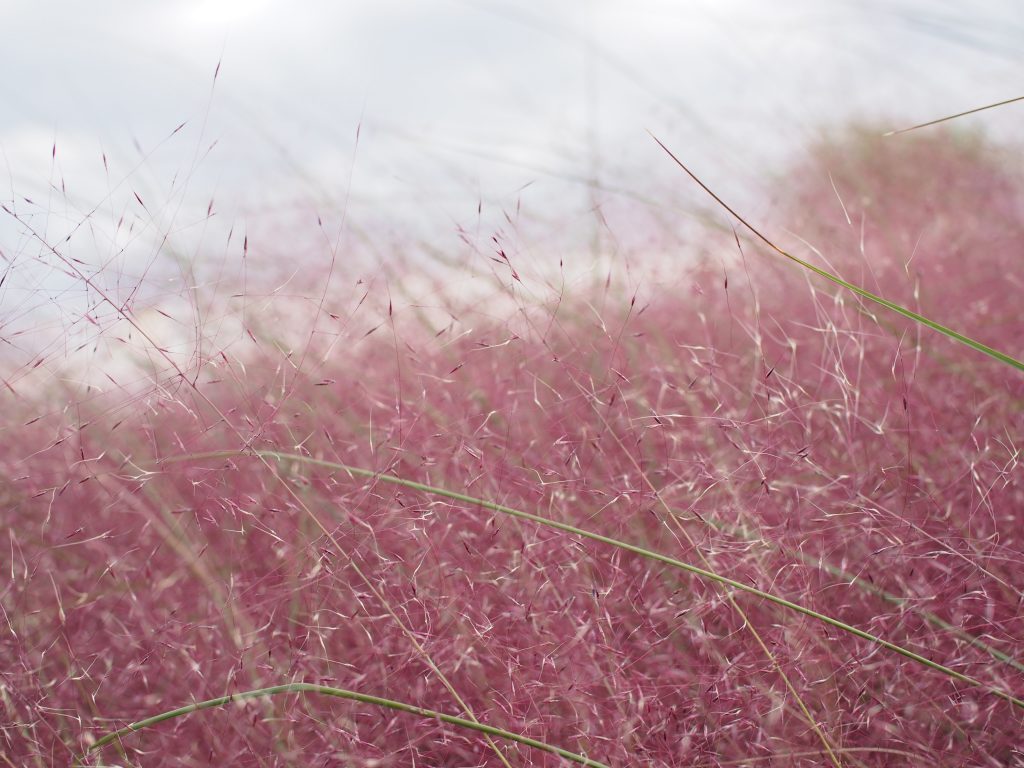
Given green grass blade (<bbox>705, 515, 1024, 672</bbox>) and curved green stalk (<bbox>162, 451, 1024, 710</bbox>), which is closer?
curved green stalk (<bbox>162, 451, 1024, 710</bbox>)

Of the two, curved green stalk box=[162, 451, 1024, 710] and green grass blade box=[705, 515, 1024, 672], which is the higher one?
curved green stalk box=[162, 451, 1024, 710]

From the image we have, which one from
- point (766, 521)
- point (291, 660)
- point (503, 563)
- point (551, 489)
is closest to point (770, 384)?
point (766, 521)

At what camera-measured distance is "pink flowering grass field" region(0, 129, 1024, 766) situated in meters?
1.07

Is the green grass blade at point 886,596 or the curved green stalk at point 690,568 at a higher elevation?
the curved green stalk at point 690,568

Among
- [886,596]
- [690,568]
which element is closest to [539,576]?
[690,568]

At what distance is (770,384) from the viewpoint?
3.91 feet

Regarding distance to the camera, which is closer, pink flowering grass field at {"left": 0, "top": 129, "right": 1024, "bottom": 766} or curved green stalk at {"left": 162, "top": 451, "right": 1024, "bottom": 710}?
curved green stalk at {"left": 162, "top": 451, "right": 1024, "bottom": 710}

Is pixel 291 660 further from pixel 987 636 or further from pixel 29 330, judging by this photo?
pixel 987 636

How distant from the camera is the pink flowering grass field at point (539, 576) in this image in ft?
3.52

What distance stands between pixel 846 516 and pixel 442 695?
23.6 inches

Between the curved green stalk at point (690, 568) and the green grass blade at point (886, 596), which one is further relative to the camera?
the green grass blade at point (886, 596)

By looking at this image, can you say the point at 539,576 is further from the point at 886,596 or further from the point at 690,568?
the point at 886,596

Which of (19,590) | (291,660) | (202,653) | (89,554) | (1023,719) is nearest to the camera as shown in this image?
(1023,719)

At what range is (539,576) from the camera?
3.81ft
